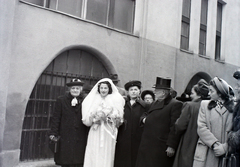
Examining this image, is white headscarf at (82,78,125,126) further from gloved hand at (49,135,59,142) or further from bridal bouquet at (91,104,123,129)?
gloved hand at (49,135,59,142)

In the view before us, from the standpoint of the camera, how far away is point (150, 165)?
12.9 ft

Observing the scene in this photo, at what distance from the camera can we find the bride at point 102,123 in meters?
4.33

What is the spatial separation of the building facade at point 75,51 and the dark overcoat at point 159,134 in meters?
3.14

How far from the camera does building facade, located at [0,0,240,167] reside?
5473 mm

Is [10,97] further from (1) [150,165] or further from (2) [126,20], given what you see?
(2) [126,20]

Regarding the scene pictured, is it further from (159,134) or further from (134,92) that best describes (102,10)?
(159,134)

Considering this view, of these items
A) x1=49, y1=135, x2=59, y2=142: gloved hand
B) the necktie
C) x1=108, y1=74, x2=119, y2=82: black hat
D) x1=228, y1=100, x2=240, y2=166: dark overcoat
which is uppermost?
x1=108, y1=74, x2=119, y2=82: black hat

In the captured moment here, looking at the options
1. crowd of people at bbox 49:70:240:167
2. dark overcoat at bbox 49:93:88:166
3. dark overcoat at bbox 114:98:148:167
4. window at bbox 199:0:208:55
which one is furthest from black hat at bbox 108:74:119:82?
window at bbox 199:0:208:55

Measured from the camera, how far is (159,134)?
3.99 metres

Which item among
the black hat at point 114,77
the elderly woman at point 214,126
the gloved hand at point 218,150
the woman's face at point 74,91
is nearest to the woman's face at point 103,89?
the woman's face at point 74,91

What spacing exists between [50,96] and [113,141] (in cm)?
273

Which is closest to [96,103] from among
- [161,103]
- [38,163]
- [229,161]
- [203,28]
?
[161,103]

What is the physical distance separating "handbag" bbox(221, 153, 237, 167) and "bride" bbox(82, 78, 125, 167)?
1.99 metres

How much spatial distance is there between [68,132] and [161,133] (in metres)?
1.73
